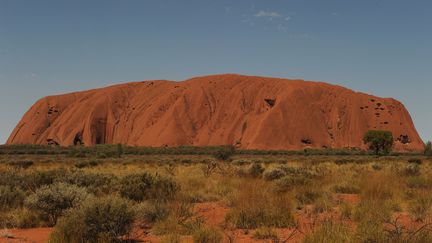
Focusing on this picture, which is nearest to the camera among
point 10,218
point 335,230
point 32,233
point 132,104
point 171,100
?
point 335,230

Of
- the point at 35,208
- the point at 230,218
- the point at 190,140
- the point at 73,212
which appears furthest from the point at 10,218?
the point at 190,140

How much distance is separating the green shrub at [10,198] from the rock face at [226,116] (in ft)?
262

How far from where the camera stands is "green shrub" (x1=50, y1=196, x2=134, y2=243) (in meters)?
6.45

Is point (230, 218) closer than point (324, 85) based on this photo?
Yes

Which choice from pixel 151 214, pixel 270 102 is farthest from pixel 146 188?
pixel 270 102

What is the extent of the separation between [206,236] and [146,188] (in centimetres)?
533

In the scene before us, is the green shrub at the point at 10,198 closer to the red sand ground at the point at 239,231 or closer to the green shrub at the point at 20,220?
the green shrub at the point at 20,220

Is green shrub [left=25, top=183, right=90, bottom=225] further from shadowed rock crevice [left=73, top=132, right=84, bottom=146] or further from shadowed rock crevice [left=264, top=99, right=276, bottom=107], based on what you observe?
shadowed rock crevice [left=73, top=132, right=84, bottom=146]

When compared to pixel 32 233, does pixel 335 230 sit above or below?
above

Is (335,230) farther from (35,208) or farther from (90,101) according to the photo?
(90,101)

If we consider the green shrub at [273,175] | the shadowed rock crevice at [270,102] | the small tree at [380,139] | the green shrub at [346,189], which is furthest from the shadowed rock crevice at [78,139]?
the green shrub at [346,189]

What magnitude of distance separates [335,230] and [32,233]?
5.68 meters

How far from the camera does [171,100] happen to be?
107 m

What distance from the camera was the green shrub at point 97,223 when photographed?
6.45 metres
